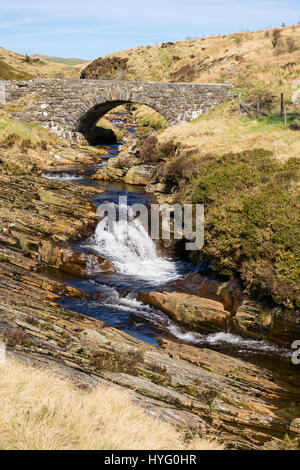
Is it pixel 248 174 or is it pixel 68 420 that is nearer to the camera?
pixel 68 420

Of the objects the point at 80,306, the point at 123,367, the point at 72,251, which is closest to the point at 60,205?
the point at 72,251

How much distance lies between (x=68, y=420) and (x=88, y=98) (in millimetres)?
42155

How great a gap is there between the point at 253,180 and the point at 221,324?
331 inches

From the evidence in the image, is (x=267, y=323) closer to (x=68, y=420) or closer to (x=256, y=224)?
(x=256, y=224)

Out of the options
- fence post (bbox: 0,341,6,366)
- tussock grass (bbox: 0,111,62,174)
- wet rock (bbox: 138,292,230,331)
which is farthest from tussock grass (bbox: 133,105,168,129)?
fence post (bbox: 0,341,6,366)

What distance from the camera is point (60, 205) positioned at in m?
27.7

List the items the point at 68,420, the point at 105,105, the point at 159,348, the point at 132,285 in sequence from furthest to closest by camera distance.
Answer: the point at 105,105
the point at 132,285
the point at 159,348
the point at 68,420

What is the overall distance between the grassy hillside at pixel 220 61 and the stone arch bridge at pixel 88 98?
691 centimetres

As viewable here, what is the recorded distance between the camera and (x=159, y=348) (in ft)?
48.0

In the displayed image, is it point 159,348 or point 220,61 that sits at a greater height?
point 220,61

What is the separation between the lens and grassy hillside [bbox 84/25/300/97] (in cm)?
5225

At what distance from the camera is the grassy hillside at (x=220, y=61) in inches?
2057

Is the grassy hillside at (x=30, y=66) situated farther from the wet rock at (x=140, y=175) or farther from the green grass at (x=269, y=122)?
the green grass at (x=269, y=122)

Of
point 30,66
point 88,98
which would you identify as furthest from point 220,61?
point 30,66
